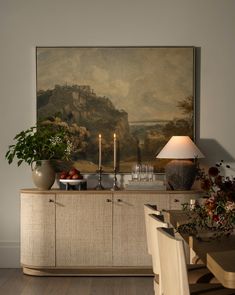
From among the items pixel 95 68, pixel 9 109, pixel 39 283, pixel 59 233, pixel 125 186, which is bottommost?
pixel 39 283

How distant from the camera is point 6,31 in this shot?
6.49m

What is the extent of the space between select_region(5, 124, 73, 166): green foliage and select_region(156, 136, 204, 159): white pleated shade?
0.95m

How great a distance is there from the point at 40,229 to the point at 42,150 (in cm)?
77

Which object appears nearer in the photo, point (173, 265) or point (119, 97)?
point (173, 265)

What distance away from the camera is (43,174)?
6059 millimetres

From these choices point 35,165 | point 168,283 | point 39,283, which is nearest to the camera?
point 168,283

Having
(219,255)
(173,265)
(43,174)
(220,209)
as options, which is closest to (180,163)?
(43,174)

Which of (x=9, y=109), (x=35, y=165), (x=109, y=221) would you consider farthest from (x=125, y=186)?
(x=9, y=109)

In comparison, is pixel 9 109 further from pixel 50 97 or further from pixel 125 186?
pixel 125 186

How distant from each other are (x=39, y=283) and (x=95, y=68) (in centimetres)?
222

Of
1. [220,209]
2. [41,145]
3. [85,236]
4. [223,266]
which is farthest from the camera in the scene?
[41,145]

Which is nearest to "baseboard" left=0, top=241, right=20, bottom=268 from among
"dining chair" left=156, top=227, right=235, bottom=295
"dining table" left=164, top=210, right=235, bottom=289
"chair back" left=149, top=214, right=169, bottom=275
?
"chair back" left=149, top=214, right=169, bottom=275

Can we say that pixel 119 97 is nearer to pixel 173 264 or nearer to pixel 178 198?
pixel 178 198

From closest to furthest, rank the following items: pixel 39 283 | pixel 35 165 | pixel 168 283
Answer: pixel 168 283, pixel 39 283, pixel 35 165
